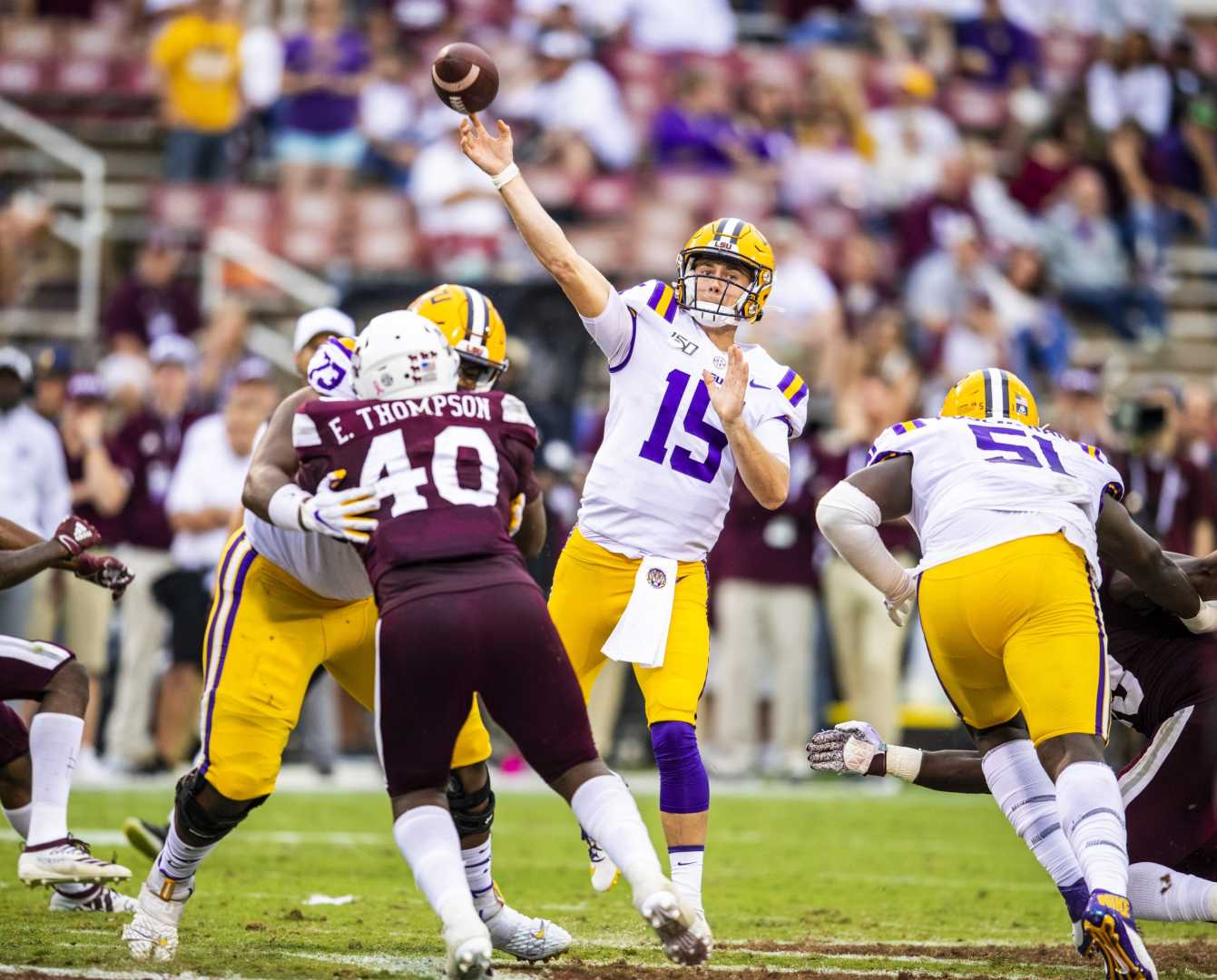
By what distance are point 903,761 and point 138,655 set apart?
622 cm

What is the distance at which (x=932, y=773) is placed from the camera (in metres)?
6.21

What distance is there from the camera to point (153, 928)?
217 inches

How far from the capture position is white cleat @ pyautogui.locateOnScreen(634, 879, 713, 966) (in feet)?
15.2

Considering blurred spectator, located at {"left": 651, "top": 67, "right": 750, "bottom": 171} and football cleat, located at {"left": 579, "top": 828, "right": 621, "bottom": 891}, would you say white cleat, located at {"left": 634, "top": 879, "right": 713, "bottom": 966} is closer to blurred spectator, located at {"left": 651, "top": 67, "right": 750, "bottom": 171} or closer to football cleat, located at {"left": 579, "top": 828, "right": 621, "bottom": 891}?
football cleat, located at {"left": 579, "top": 828, "right": 621, "bottom": 891}

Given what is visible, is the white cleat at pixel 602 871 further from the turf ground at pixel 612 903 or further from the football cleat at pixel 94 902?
the football cleat at pixel 94 902

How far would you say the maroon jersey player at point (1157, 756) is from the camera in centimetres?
584

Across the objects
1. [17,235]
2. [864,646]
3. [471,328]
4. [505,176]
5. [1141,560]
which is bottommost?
[864,646]

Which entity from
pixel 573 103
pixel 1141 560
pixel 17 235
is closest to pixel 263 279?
pixel 17 235

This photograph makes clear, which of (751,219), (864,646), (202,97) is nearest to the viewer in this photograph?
(864,646)

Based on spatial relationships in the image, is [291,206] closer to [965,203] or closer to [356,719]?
[356,719]

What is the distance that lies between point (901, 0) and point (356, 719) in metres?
9.12

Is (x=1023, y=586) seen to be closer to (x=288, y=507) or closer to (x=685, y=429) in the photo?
(x=685, y=429)

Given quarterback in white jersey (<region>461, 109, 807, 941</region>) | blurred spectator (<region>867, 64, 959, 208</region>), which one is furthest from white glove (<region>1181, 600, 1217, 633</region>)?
blurred spectator (<region>867, 64, 959, 208</region>)

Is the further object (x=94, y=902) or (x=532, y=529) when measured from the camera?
(x=94, y=902)
